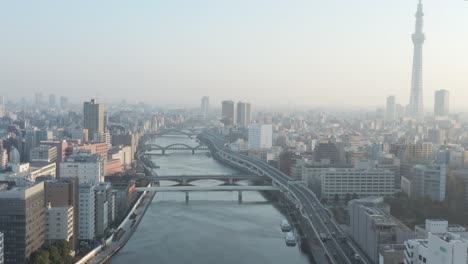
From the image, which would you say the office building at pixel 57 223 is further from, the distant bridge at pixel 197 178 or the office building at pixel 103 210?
the distant bridge at pixel 197 178

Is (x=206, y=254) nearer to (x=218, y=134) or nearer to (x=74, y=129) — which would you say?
(x=74, y=129)

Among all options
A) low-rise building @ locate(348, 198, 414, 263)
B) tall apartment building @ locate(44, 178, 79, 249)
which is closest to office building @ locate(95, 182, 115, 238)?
tall apartment building @ locate(44, 178, 79, 249)

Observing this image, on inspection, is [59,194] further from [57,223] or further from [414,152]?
[414,152]

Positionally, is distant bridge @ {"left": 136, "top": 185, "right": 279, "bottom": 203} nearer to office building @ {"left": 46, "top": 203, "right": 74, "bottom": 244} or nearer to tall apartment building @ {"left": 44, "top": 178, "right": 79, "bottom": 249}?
tall apartment building @ {"left": 44, "top": 178, "right": 79, "bottom": 249}

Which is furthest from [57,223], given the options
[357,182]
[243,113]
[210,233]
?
[243,113]

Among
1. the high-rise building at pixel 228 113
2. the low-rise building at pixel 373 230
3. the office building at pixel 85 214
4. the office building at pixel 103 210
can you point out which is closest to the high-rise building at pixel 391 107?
the high-rise building at pixel 228 113
